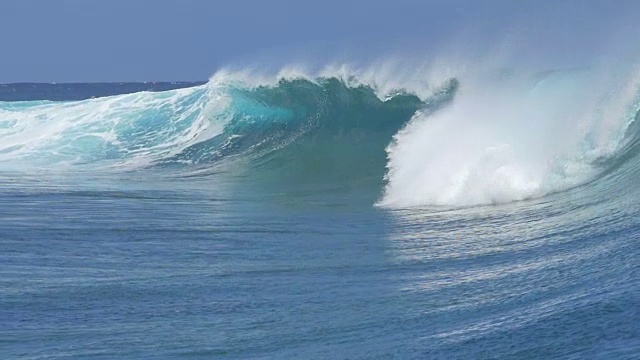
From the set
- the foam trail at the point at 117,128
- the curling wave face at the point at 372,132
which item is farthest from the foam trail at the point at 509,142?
the foam trail at the point at 117,128

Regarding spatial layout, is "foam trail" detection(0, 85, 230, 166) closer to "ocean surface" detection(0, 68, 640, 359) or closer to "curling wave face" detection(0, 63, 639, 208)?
"curling wave face" detection(0, 63, 639, 208)

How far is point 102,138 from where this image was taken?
89.5 feet

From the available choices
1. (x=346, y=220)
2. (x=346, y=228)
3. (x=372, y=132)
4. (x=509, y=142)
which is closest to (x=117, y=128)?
(x=372, y=132)

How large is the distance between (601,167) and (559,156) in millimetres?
898

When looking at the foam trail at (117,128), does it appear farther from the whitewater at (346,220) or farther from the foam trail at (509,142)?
the foam trail at (509,142)

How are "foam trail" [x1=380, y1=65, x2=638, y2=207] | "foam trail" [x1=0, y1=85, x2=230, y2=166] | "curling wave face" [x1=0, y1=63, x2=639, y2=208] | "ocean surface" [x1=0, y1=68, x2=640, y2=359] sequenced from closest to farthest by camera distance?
1. "ocean surface" [x1=0, y1=68, x2=640, y2=359]
2. "foam trail" [x1=380, y1=65, x2=638, y2=207]
3. "curling wave face" [x1=0, y1=63, x2=639, y2=208]
4. "foam trail" [x1=0, y1=85, x2=230, y2=166]

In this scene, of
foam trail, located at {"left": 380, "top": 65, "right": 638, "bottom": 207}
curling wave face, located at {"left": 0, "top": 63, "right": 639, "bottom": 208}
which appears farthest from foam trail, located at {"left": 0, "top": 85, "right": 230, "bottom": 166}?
foam trail, located at {"left": 380, "top": 65, "right": 638, "bottom": 207}

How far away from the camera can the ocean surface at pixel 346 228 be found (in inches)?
309

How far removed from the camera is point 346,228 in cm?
1343

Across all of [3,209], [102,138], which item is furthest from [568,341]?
[102,138]

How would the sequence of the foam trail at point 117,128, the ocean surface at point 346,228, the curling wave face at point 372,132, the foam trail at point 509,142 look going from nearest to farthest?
1. the ocean surface at point 346,228
2. the foam trail at point 509,142
3. the curling wave face at point 372,132
4. the foam trail at point 117,128

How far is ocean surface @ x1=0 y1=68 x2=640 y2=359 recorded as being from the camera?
786 centimetres

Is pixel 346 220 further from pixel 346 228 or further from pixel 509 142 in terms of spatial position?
pixel 509 142

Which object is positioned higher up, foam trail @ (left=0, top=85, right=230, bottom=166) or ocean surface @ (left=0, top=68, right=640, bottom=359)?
foam trail @ (left=0, top=85, right=230, bottom=166)
